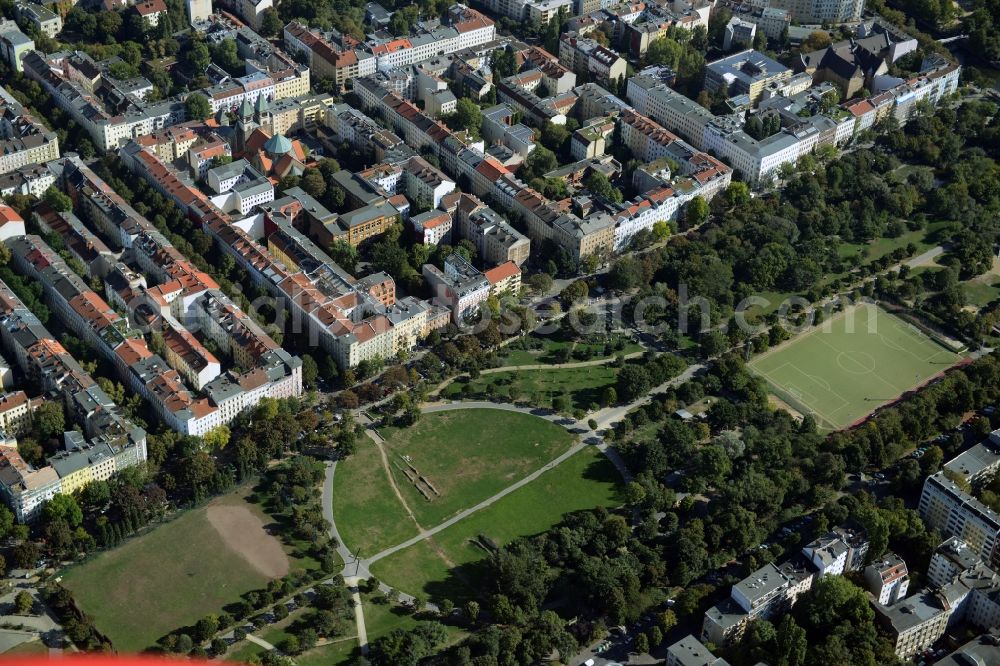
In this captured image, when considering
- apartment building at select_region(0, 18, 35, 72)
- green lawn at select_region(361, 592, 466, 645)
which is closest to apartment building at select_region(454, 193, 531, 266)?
green lawn at select_region(361, 592, 466, 645)

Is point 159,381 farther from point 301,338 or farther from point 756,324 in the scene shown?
point 756,324

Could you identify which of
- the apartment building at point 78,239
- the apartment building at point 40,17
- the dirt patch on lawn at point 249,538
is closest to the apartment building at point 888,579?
the dirt patch on lawn at point 249,538

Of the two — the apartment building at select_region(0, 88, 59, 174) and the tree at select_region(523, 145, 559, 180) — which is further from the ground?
the apartment building at select_region(0, 88, 59, 174)

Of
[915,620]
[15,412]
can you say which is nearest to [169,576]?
[15,412]

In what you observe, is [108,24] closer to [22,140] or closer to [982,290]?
[22,140]

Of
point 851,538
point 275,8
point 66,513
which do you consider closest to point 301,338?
point 66,513

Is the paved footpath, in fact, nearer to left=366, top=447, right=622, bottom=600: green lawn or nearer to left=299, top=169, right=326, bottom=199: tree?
left=366, top=447, right=622, bottom=600: green lawn
